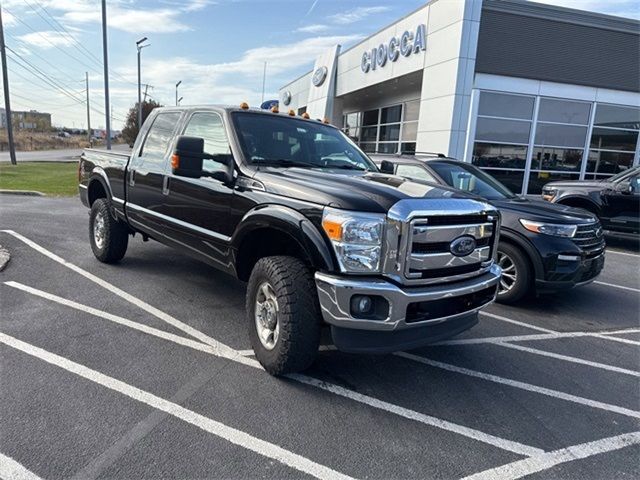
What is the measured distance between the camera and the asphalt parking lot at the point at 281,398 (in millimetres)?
2521

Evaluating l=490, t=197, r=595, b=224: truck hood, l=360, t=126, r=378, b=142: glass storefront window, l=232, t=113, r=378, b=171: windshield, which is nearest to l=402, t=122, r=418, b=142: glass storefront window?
l=360, t=126, r=378, b=142: glass storefront window

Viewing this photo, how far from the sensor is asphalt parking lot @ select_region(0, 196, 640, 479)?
2.52 metres

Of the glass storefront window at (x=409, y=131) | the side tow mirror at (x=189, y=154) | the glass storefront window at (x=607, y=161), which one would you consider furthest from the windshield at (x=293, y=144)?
the glass storefront window at (x=607, y=161)

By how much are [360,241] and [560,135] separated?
16.0 meters

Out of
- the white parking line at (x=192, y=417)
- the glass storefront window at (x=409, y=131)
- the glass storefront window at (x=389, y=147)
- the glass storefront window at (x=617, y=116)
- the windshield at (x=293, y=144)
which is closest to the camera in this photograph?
the white parking line at (x=192, y=417)

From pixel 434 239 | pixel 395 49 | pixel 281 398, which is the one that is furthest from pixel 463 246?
pixel 395 49

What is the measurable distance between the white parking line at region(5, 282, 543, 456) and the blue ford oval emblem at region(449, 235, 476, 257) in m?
1.12

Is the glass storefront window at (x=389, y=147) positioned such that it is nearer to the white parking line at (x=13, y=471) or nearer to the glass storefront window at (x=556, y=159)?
the glass storefront window at (x=556, y=159)

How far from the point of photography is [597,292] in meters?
6.36

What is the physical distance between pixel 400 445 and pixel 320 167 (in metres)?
2.44

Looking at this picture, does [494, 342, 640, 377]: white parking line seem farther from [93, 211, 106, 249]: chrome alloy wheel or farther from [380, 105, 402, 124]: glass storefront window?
[380, 105, 402, 124]: glass storefront window

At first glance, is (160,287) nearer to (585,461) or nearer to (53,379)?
(53,379)

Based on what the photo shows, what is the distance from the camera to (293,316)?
311cm

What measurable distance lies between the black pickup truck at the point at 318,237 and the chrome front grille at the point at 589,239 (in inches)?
85.5
